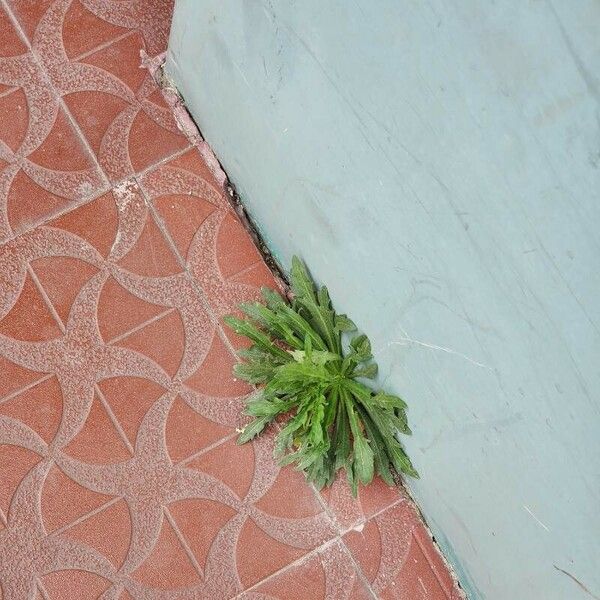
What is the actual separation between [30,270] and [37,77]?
0.74 metres

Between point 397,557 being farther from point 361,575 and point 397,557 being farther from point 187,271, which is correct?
point 187,271

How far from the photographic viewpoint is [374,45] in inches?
75.8

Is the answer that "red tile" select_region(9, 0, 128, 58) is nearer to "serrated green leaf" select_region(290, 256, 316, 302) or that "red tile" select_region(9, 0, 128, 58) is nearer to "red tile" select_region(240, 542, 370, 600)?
"serrated green leaf" select_region(290, 256, 316, 302)

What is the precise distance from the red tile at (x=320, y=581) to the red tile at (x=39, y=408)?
893 millimetres

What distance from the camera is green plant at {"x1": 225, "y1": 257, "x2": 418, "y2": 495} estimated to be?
9.12 feet

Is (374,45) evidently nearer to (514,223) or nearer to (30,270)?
(514,223)

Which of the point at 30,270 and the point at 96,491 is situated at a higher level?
the point at 30,270

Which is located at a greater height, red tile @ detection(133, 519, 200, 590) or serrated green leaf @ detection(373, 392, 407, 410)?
serrated green leaf @ detection(373, 392, 407, 410)

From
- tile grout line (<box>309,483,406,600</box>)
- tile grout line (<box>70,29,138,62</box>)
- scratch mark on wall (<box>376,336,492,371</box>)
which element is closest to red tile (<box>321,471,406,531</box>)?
tile grout line (<box>309,483,406,600</box>)

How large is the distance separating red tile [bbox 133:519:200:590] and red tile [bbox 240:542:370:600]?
0.69 ft

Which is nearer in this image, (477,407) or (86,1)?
(477,407)

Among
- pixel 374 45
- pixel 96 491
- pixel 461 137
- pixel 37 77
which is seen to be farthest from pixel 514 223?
pixel 37 77

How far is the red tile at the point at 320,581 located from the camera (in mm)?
2920

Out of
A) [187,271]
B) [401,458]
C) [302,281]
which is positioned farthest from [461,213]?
[187,271]
